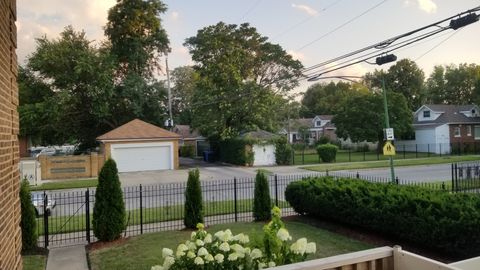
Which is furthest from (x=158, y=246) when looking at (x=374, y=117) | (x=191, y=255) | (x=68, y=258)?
(x=374, y=117)

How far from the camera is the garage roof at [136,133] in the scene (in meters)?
30.3

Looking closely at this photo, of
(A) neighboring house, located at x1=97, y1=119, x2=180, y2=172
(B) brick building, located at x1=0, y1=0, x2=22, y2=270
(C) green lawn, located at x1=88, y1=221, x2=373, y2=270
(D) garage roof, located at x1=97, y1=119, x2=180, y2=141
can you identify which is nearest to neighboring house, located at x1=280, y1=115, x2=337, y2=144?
(A) neighboring house, located at x1=97, y1=119, x2=180, y2=172

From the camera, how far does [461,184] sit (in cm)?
1691

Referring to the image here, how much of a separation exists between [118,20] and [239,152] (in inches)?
723

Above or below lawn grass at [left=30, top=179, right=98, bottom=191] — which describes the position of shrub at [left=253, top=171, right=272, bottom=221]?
above

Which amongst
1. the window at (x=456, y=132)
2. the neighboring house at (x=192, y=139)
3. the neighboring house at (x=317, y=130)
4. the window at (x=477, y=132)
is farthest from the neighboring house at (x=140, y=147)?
the window at (x=477, y=132)

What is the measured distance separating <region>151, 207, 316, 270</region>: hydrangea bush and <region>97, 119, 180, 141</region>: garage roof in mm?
26809

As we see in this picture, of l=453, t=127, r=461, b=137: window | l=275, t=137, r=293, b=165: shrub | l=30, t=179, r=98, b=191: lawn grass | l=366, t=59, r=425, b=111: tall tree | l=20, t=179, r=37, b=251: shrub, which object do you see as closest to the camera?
l=20, t=179, r=37, b=251: shrub

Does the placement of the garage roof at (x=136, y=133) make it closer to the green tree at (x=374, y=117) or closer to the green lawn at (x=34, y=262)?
the green tree at (x=374, y=117)

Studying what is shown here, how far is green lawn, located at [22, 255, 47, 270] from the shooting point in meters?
8.20

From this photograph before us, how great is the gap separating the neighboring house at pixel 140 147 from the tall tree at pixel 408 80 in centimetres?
4050

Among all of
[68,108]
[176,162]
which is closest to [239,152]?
[176,162]

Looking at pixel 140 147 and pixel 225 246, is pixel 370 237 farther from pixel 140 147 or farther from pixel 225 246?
pixel 140 147

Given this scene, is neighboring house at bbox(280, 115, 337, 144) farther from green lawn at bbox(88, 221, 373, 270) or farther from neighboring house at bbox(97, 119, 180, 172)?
green lawn at bbox(88, 221, 373, 270)
